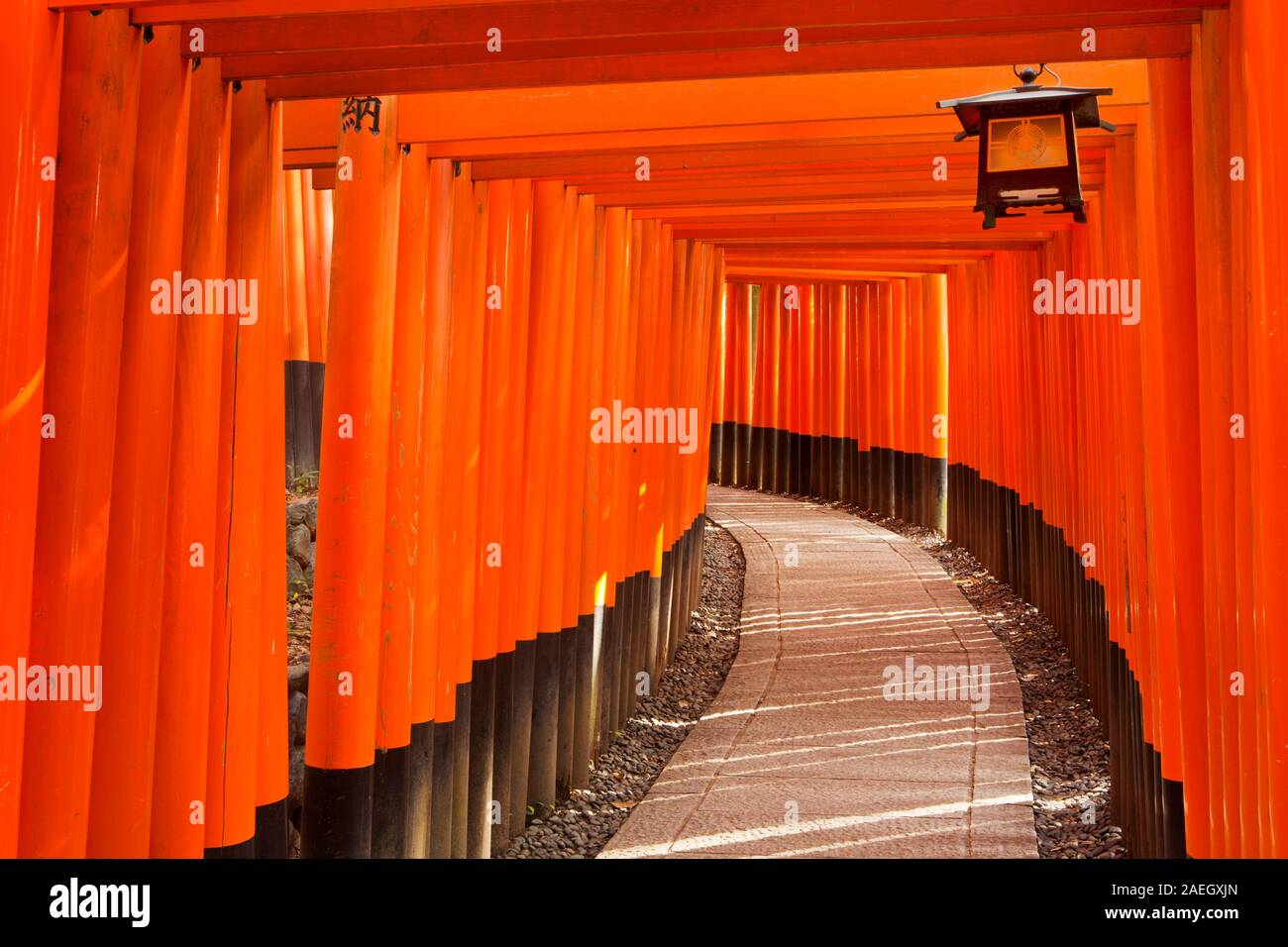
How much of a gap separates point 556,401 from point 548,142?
2.16 metres

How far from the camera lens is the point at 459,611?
6898 mm

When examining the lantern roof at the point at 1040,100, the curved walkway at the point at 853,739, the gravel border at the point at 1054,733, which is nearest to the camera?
the lantern roof at the point at 1040,100

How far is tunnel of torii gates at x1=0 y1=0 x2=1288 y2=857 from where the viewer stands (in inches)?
142

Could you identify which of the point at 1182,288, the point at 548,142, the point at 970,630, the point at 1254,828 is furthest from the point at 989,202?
the point at 970,630

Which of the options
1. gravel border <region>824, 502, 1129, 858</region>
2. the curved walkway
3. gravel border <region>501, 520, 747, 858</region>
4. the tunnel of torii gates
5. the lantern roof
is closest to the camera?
the tunnel of torii gates

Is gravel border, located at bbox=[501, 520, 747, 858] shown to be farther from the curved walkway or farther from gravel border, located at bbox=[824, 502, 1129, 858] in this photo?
gravel border, located at bbox=[824, 502, 1129, 858]

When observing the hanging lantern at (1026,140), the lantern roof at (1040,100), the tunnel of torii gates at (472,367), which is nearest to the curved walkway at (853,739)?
the tunnel of torii gates at (472,367)

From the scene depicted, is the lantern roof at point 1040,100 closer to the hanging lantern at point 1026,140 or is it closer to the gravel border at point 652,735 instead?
the hanging lantern at point 1026,140

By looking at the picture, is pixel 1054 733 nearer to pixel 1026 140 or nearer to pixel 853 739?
pixel 853 739

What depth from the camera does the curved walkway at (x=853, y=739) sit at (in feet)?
24.6

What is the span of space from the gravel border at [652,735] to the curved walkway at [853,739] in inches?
9.1

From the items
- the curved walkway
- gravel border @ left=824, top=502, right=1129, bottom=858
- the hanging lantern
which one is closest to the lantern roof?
the hanging lantern

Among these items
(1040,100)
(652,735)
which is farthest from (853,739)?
(1040,100)

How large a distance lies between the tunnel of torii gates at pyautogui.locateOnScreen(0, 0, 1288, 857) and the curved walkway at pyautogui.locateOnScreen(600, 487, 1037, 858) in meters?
0.78
